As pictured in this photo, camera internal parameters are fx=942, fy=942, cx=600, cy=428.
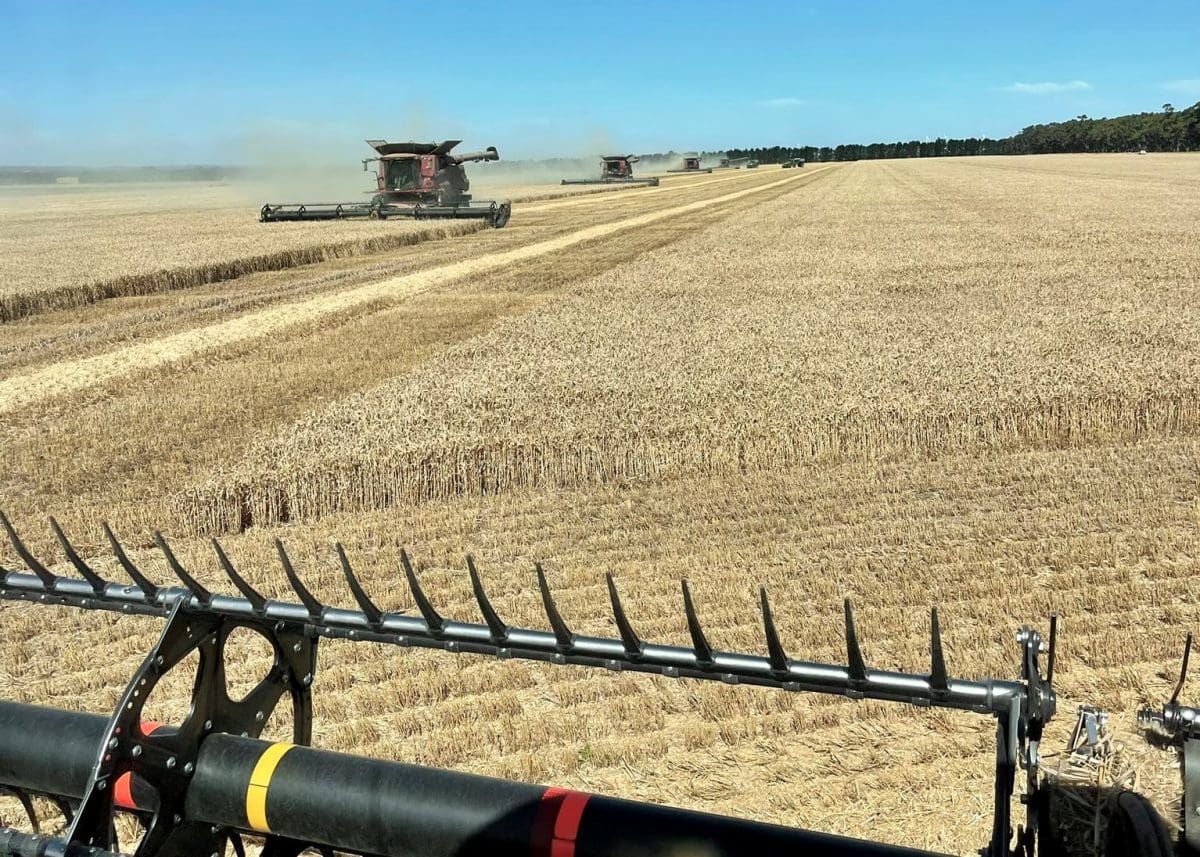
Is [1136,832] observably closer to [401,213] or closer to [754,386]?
[754,386]

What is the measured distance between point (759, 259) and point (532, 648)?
16.5 metres

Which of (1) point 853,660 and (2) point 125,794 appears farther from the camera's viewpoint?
(2) point 125,794

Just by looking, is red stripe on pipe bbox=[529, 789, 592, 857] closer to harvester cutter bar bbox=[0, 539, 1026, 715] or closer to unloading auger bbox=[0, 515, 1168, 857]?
unloading auger bbox=[0, 515, 1168, 857]

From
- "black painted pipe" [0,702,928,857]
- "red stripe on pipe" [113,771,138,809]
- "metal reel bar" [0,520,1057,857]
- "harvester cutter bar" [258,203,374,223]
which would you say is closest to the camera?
"metal reel bar" [0,520,1057,857]

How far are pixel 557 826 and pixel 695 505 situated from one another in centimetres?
421

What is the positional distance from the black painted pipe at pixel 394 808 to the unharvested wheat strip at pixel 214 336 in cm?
810

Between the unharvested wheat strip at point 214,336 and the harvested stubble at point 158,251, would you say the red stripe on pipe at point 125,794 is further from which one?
the harvested stubble at point 158,251

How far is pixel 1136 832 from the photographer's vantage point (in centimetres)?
182

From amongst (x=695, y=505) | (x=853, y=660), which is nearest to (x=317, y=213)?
(x=695, y=505)

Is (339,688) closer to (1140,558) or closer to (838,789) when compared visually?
(838,789)

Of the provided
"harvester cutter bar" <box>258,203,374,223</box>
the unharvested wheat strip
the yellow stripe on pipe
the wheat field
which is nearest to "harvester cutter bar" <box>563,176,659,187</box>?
"harvester cutter bar" <box>258,203,374,223</box>

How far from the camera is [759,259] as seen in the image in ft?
58.9

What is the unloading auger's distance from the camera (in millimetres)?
1909

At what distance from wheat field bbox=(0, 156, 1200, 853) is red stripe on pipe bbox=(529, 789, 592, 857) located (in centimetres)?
151
